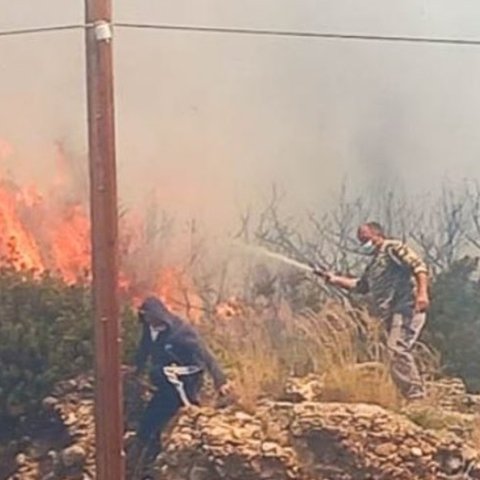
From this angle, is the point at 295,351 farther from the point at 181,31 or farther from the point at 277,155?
the point at 181,31

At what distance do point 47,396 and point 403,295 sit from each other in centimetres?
75

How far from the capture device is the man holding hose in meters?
2.09

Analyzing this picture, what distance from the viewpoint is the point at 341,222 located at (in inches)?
81.9

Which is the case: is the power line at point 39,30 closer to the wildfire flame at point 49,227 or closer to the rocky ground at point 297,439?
the wildfire flame at point 49,227

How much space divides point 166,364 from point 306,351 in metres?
0.28

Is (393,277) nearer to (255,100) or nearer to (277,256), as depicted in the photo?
(277,256)

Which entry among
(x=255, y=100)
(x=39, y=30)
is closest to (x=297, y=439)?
(x=255, y=100)

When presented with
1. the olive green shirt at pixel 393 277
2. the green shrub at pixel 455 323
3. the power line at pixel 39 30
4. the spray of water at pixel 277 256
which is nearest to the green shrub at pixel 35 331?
the spray of water at pixel 277 256

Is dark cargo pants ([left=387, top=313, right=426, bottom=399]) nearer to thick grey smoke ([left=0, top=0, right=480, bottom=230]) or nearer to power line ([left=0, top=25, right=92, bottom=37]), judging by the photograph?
thick grey smoke ([left=0, top=0, right=480, bottom=230])

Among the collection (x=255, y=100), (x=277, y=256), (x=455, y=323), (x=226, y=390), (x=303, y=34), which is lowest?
(x=226, y=390)

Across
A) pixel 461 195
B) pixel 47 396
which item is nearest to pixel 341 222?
pixel 461 195

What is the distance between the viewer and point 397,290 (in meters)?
2.10

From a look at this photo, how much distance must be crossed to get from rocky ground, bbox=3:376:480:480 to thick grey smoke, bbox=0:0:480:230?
1.35ft

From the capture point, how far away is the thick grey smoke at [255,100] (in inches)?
78.8
